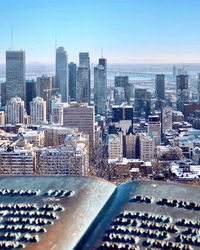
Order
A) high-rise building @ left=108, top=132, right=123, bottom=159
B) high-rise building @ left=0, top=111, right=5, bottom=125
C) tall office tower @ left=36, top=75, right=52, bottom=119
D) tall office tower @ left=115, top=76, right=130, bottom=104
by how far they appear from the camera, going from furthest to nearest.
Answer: tall office tower @ left=115, top=76, right=130, bottom=104
tall office tower @ left=36, top=75, right=52, bottom=119
high-rise building @ left=0, top=111, right=5, bottom=125
high-rise building @ left=108, top=132, right=123, bottom=159

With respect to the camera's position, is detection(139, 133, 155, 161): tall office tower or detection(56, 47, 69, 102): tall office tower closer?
detection(139, 133, 155, 161): tall office tower

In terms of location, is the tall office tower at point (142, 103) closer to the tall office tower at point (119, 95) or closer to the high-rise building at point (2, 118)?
the tall office tower at point (119, 95)

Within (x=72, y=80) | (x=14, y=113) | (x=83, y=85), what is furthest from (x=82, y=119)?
(x=72, y=80)

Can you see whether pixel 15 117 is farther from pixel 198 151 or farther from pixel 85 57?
pixel 85 57

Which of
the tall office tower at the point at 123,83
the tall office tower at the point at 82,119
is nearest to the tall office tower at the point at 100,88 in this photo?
the tall office tower at the point at 123,83

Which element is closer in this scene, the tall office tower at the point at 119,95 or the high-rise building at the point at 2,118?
the high-rise building at the point at 2,118

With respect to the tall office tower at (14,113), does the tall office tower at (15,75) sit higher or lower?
higher

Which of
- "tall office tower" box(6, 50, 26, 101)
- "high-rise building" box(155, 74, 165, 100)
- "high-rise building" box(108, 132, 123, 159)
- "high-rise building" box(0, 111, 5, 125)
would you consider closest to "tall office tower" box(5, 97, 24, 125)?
"high-rise building" box(0, 111, 5, 125)

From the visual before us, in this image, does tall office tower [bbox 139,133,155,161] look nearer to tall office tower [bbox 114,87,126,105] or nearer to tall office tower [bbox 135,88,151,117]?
tall office tower [bbox 135,88,151,117]
